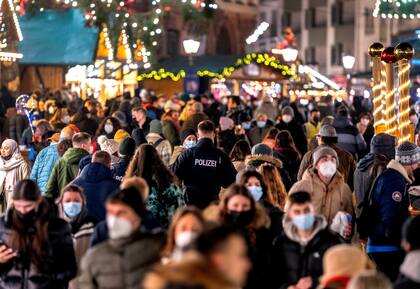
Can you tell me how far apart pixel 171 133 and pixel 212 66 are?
801 inches

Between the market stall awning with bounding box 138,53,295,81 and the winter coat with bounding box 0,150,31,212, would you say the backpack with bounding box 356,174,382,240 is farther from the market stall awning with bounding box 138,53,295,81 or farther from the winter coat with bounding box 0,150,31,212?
the market stall awning with bounding box 138,53,295,81

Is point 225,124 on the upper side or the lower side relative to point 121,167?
upper

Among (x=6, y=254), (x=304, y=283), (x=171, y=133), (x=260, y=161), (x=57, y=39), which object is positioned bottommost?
(x=304, y=283)

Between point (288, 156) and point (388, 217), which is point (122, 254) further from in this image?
point (288, 156)

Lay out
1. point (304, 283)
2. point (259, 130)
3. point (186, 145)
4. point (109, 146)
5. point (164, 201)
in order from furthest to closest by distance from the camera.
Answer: point (259, 130), point (186, 145), point (109, 146), point (164, 201), point (304, 283)

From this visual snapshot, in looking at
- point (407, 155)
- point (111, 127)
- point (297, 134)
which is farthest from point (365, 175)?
point (297, 134)

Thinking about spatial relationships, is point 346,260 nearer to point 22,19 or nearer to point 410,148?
point 410,148

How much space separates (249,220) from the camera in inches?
375

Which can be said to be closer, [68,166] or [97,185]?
[97,185]

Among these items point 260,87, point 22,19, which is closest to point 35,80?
point 22,19

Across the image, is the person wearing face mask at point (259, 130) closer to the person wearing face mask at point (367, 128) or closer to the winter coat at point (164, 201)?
the person wearing face mask at point (367, 128)

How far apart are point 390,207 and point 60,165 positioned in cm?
433

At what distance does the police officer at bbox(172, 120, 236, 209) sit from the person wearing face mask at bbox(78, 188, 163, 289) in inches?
232

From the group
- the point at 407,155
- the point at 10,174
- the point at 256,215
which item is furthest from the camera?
the point at 10,174
